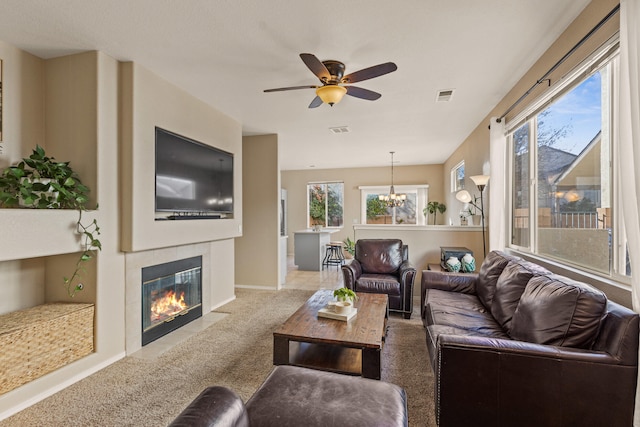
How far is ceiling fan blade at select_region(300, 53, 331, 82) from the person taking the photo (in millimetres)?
2209

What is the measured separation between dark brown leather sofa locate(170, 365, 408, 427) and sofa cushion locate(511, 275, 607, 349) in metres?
0.98

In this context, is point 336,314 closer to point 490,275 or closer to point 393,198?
point 490,275

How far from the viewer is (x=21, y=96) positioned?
2.66 m

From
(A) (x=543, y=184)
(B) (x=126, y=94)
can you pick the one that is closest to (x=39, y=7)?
(B) (x=126, y=94)

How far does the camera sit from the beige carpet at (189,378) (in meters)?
2.03

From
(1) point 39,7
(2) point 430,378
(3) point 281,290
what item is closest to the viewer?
(1) point 39,7

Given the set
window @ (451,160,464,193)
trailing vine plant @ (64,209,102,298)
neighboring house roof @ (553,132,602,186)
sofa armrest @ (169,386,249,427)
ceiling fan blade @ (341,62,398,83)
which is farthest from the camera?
window @ (451,160,464,193)

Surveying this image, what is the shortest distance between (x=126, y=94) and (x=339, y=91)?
2.01 meters

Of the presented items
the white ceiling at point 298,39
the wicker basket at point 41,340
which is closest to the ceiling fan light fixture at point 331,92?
the white ceiling at point 298,39

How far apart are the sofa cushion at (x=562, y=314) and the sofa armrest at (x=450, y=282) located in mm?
1340

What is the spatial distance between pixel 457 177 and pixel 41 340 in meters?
7.26

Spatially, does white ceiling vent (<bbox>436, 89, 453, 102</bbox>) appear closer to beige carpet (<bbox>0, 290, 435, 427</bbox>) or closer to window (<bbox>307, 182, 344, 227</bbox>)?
beige carpet (<bbox>0, 290, 435, 427</bbox>)

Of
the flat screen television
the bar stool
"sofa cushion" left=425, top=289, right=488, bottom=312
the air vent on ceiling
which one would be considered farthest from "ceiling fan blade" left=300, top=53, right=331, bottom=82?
the bar stool

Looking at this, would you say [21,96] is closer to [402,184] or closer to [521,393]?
[521,393]
